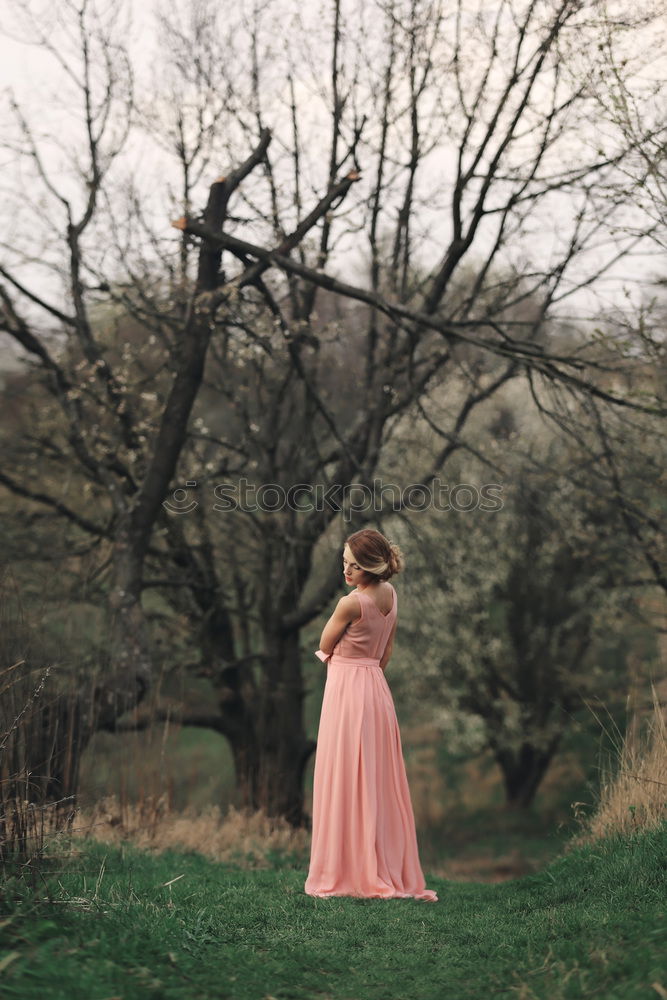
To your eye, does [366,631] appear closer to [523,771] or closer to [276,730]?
[276,730]

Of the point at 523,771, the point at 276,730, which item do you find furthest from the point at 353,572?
the point at 523,771

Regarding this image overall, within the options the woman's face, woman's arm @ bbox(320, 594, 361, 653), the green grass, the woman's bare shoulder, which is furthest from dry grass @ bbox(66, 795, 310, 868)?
the woman's face

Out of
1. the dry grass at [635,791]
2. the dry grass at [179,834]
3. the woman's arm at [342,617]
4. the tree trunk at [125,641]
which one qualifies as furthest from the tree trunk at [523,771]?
the woman's arm at [342,617]

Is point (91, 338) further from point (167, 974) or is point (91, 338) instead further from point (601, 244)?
point (167, 974)

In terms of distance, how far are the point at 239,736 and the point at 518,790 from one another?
663 centimetres

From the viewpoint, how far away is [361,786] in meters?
5.93

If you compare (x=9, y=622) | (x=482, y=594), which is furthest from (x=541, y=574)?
(x=9, y=622)

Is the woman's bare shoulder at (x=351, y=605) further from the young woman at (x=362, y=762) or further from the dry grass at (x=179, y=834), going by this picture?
the dry grass at (x=179, y=834)

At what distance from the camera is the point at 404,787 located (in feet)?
20.1

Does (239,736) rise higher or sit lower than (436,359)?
lower

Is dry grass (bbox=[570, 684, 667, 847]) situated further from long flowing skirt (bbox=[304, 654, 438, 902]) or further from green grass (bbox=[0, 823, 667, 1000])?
long flowing skirt (bbox=[304, 654, 438, 902])

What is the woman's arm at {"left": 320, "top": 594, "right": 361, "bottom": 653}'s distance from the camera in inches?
232

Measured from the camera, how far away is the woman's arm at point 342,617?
589 centimetres

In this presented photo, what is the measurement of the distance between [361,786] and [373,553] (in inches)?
54.7
